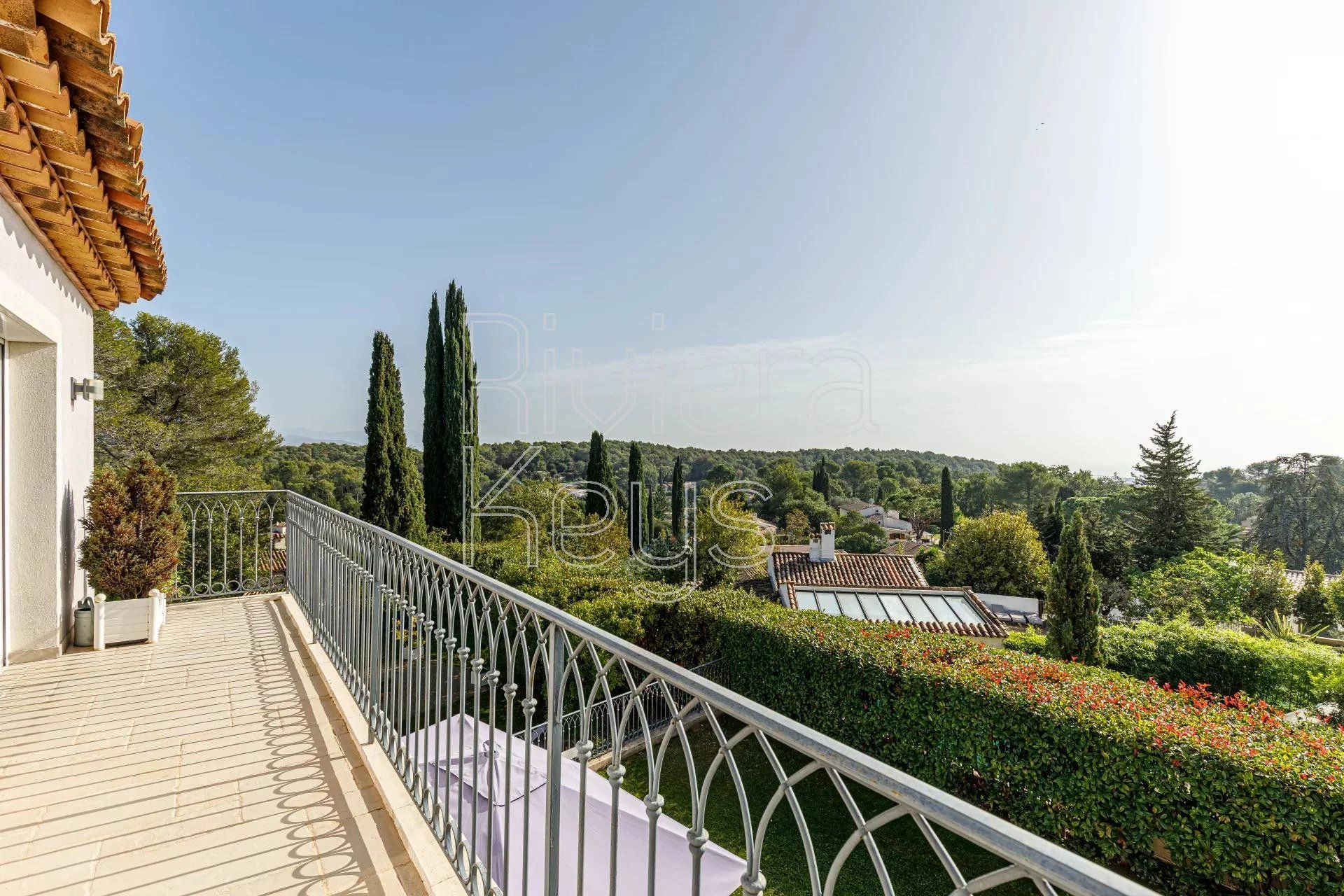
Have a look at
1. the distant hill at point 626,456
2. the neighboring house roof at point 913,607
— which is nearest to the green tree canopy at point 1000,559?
the neighboring house roof at point 913,607

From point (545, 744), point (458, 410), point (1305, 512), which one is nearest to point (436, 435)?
point (458, 410)

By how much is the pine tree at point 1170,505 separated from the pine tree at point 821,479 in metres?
17.2

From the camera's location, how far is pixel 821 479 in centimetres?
4209

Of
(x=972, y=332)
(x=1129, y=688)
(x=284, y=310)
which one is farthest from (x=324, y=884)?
(x=972, y=332)

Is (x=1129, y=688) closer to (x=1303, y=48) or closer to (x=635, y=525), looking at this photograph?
(x=1303, y=48)

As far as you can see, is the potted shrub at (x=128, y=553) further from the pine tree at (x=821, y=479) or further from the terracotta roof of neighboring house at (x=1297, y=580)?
the pine tree at (x=821, y=479)

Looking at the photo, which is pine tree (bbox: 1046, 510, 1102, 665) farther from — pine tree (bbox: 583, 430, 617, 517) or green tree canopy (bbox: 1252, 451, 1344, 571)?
green tree canopy (bbox: 1252, 451, 1344, 571)

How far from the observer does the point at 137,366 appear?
15039 mm

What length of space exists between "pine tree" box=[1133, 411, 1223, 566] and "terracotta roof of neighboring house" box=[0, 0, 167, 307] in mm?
36173

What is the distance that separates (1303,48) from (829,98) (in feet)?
22.0

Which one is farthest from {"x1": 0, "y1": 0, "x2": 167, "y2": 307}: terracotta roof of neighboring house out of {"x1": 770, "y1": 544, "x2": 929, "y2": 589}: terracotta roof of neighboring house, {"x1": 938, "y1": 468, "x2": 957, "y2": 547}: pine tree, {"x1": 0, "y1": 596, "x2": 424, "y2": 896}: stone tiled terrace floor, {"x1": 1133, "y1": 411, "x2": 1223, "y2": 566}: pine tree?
{"x1": 938, "y1": 468, "x2": 957, "y2": 547}: pine tree

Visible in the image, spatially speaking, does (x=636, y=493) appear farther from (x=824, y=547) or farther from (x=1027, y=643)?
(x=1027, y=643)

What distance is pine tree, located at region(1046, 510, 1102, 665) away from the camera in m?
11.1

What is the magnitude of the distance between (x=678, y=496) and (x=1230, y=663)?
1724 cm
